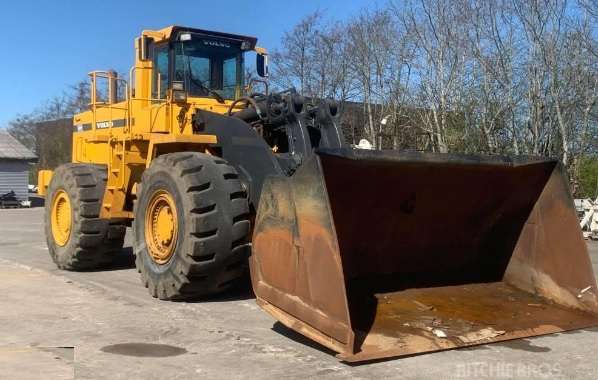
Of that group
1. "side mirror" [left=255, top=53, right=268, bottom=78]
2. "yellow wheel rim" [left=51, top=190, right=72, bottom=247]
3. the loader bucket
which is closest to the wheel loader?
the loader bucket

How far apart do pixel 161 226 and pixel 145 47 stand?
269 cm

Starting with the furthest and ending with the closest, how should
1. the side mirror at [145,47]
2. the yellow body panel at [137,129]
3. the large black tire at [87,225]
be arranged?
the large black tire at [87,225], the side mirror at [145,47], the yellow body panel at [137,129]

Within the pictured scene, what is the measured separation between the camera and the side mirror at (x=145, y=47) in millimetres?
8742

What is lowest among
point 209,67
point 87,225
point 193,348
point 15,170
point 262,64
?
point 193,348

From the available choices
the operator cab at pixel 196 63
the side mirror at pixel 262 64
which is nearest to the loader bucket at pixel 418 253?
the operator cab at pixel 196 63

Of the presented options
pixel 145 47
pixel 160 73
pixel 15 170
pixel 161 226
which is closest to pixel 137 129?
pixel 160 73

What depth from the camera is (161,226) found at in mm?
7383

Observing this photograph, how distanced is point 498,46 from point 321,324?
52.6 feet

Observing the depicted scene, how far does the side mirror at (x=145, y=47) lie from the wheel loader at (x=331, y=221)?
1.0 inches

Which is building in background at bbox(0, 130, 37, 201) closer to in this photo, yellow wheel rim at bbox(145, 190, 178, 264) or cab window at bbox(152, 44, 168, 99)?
cab window at bbox(152, 44, 168, 99)

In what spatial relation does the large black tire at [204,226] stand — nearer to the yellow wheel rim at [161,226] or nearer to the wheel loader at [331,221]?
the wheel loader at [331,221]

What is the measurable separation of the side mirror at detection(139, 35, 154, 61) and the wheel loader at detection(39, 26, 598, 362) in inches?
1.0

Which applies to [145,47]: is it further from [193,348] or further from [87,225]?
[193,348]

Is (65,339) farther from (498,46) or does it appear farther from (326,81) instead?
(326,81)
